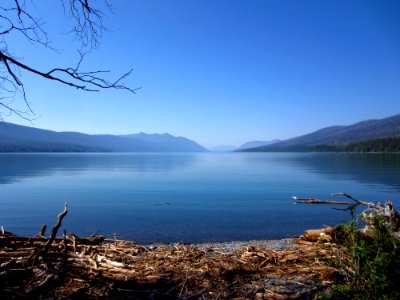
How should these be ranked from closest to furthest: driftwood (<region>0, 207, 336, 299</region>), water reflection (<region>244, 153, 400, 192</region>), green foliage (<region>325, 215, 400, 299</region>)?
green foliage (<region>325, 215, 400, 299</region>) < driftwood (<region>0, 207, 336, 299</region>) < water reflection (<region>244, 153, 400, 192</region>)

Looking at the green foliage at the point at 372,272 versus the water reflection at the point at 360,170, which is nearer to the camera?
the green foliage at the point at 372,272

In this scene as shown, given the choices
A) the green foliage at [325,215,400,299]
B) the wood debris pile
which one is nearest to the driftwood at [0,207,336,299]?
the wood debris pile

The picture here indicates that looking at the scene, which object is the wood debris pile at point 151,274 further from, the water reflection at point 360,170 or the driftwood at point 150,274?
the water reflection at point 360,170

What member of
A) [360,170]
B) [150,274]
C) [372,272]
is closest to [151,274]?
[150,274]

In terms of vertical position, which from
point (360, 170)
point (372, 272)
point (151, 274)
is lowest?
point (360, 170)

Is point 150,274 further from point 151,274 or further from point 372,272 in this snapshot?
point 372,272

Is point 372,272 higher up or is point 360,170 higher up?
point 372,272

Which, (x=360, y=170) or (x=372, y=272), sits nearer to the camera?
(x=372, y=272)

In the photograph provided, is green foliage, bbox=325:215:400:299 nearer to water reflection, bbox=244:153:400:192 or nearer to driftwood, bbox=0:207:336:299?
driftwood, bbox=0:207:336:299

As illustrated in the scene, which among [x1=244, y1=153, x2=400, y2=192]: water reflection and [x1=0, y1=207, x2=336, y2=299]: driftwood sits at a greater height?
[x1=0, y1=207, x2=336, y2=299]: driftwood

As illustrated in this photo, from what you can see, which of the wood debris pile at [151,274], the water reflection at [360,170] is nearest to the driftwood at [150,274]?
the wood debris pile at [151,274]

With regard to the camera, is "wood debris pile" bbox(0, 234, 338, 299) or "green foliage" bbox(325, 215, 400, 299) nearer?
"green foliage" bbox(325, 215, 400, 299)

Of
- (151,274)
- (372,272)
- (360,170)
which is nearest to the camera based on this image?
(372,272)

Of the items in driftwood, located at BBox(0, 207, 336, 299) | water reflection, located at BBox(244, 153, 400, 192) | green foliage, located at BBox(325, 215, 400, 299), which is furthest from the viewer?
water reflection, located at BBox(244, 153, 400, 192)
